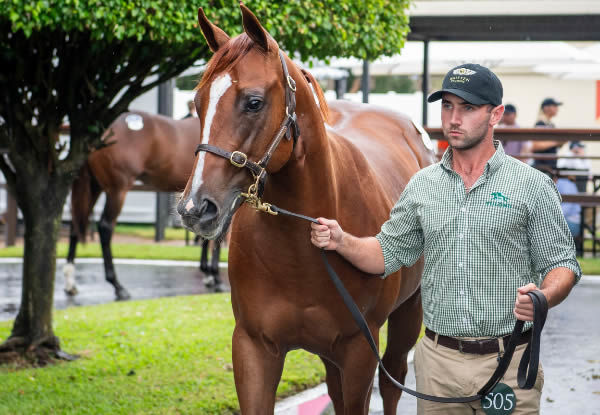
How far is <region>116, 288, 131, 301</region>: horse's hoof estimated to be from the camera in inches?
356

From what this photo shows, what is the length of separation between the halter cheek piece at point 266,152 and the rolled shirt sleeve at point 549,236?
3.01ft

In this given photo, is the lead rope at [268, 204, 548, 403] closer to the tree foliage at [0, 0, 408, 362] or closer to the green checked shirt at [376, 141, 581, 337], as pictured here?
the green checked shirt at [376, 141, 581, 337]

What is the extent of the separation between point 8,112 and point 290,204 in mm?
3231

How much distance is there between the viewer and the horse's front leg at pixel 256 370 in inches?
133

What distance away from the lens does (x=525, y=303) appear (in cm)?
261

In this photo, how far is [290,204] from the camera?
3.23 metres

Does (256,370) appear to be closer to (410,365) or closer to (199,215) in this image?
(199,215)

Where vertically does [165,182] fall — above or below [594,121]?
below

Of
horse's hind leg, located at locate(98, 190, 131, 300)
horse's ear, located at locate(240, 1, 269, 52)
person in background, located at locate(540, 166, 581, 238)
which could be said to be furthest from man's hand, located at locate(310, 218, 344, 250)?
person in background, located at locate(540, 166, 581, 238)

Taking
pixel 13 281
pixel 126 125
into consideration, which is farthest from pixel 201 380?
pixel 13 281

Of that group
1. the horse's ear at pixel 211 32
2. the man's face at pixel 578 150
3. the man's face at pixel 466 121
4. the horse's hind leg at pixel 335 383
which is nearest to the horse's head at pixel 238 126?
the horse's ear at pixel 211 32

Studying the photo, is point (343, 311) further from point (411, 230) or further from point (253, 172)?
point (253, 172)

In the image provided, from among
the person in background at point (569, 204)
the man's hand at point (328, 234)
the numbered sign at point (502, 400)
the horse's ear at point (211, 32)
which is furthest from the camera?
the person in background at point (569, 204)

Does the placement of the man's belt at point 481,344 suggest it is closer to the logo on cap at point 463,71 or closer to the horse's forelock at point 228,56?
the logo on cap at point 463,71
